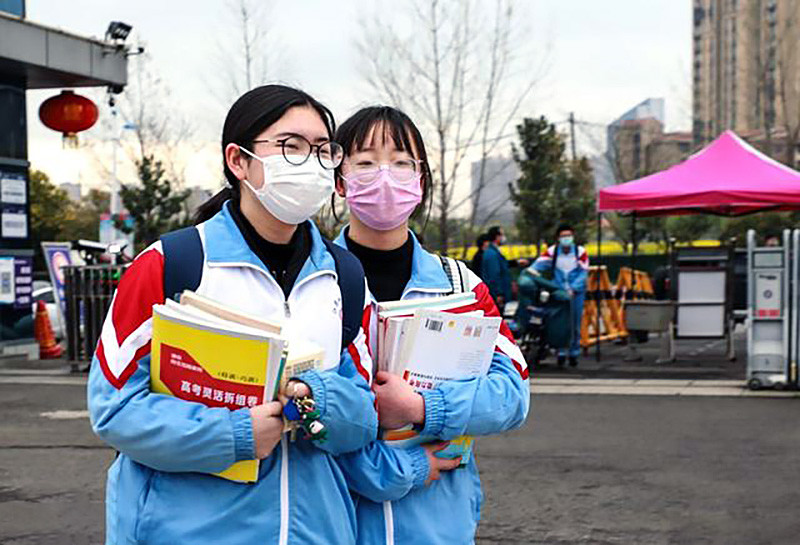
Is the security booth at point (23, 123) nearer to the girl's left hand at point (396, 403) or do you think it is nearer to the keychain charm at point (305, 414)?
the girl's left hand at point (396, 403)

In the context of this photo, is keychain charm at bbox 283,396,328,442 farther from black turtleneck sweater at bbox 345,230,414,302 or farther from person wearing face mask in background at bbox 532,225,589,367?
person wearing face mask in background at bbox 532,225,589,367

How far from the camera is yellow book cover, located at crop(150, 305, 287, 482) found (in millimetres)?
2084

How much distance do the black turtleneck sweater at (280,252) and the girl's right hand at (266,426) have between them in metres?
0.29

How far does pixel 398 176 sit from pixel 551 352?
525 inches

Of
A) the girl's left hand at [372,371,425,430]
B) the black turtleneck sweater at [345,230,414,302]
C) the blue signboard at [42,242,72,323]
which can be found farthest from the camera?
the blue signboard at [42,242,72,323]

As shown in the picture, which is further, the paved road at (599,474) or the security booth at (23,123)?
the security booth at (23,123)

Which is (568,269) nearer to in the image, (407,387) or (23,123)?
(23,123)

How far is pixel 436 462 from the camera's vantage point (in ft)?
8.39

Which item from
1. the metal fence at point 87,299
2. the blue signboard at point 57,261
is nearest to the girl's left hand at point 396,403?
the metal fence at point 87,299

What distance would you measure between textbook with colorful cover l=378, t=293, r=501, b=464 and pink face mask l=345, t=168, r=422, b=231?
0.34 m

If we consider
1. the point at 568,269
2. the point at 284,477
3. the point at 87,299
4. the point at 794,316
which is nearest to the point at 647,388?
the point at 794,316

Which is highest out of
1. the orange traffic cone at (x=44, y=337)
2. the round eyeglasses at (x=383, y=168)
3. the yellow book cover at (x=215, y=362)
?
the round eyeglasses at (x=383, y=168)

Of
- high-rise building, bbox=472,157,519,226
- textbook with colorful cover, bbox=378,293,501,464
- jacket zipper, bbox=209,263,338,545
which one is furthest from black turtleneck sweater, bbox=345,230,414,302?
high-rise building, bbox=472,157,519,226

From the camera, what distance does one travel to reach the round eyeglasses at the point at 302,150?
7.94 ft
